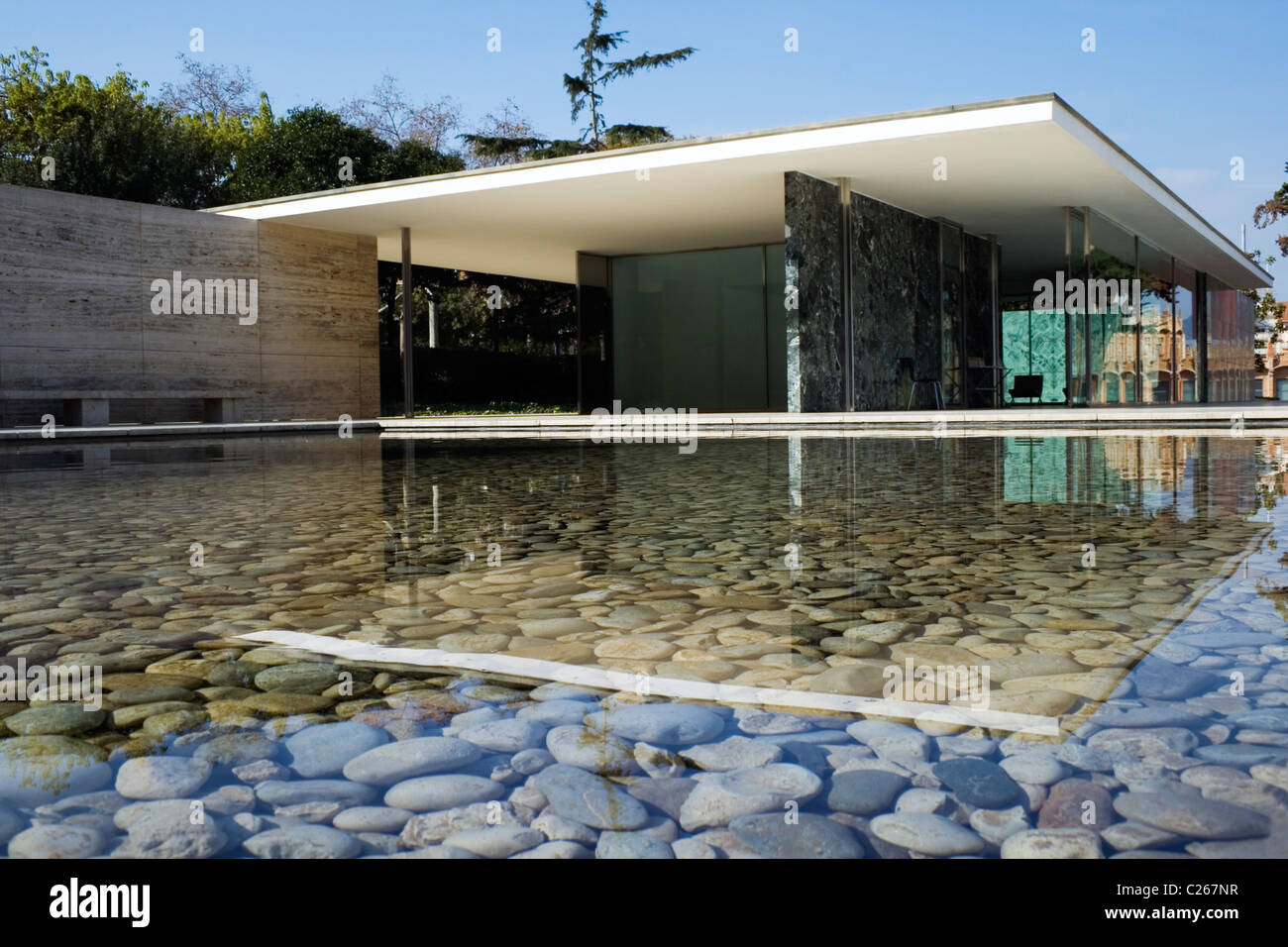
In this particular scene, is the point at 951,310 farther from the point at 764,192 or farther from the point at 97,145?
the point at 97,145

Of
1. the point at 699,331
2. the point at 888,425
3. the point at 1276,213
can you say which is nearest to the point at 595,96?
the point at 699,331

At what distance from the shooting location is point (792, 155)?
1267 centimetres

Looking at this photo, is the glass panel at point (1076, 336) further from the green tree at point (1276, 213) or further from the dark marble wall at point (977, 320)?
the green tree at point (1276, 213)

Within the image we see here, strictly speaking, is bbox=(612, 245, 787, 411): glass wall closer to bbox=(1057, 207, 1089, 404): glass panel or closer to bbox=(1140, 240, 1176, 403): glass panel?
bbox=(1057, 207, 1089, 404): glass panel

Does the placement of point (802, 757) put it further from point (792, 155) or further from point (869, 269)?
point (869, 269)

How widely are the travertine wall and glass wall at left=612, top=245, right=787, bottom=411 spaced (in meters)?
5.33

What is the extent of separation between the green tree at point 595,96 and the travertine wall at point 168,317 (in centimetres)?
1242

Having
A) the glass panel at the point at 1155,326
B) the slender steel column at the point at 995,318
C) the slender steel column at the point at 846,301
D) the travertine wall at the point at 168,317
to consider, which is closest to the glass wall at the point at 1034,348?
the slender steel column at the point at 995,318

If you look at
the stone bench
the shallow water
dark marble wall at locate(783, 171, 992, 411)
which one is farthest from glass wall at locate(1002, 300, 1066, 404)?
the shallow water

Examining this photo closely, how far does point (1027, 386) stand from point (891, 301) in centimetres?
399

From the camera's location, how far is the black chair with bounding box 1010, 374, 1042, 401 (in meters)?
18.6

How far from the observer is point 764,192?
15078 millimetres

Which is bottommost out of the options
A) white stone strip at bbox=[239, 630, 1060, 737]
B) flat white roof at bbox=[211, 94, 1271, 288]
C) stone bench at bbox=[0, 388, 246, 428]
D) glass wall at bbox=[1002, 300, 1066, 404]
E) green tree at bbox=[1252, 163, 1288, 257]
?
white stone strip at bbox=[239, 630, 1060, 737]

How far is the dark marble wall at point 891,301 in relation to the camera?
15.5m
